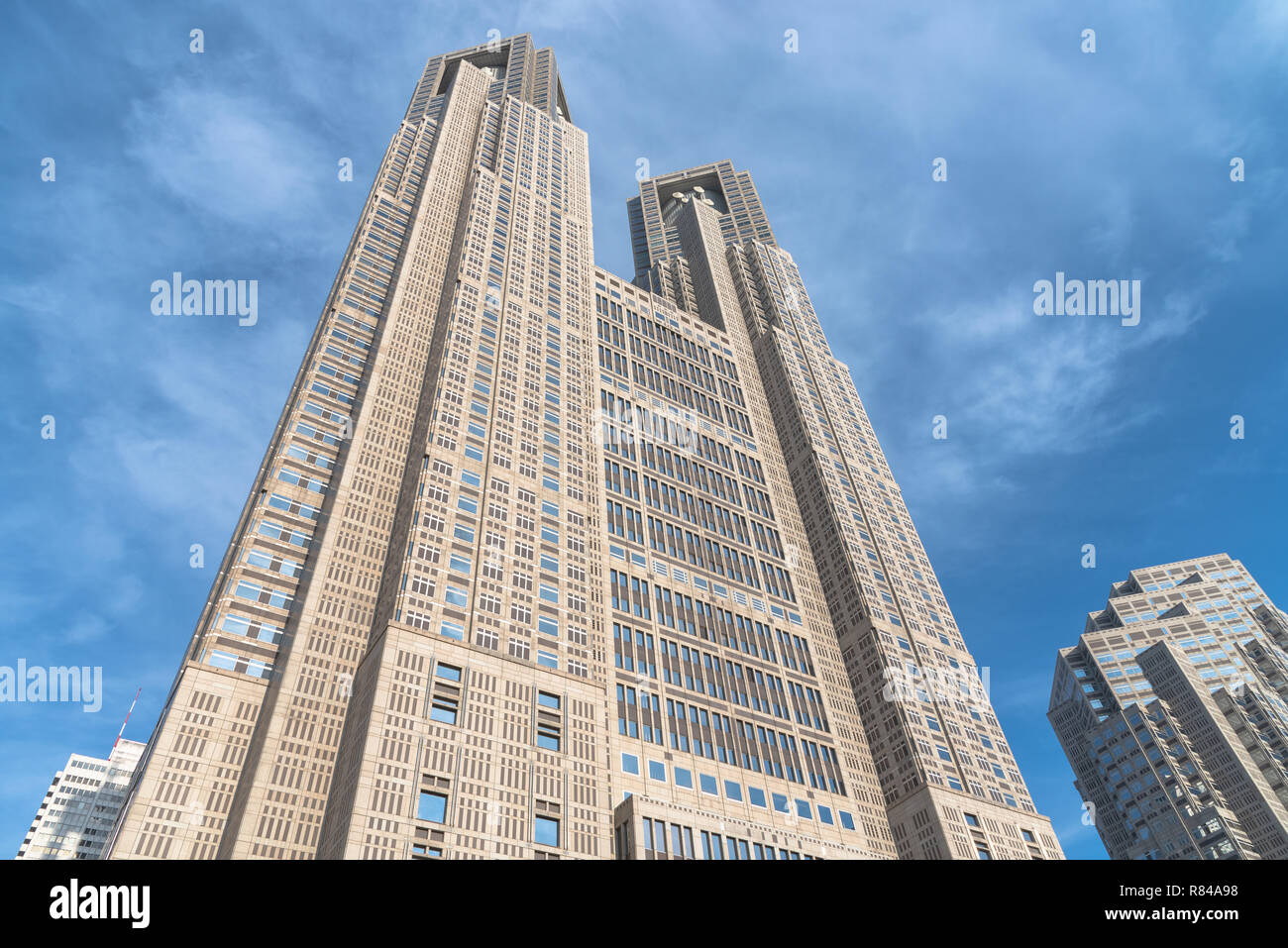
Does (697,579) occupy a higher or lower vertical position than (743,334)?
lower

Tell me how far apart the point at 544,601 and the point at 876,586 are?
49.5 m

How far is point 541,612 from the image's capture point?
2788 inches

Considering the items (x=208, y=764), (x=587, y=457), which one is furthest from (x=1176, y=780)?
(x=208, y=764)

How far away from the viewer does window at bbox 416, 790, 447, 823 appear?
51.8 m

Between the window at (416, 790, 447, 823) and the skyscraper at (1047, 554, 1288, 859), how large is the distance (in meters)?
115

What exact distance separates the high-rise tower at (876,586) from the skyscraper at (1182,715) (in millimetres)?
53986

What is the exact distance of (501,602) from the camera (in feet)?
224

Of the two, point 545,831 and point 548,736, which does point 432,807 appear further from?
point 548,736

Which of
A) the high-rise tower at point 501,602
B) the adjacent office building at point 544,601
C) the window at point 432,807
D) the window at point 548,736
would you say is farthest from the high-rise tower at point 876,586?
the window at point 432,807

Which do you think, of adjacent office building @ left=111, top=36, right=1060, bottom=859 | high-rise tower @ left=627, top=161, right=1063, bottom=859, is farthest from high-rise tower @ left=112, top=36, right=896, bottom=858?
high-rise tower @ left=627, top=161, right=1063, bottom=859

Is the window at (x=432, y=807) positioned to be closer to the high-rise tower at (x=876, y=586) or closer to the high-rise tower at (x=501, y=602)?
the high-rise tower at (x=501, y=602)

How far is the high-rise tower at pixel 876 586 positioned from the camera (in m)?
80.8
